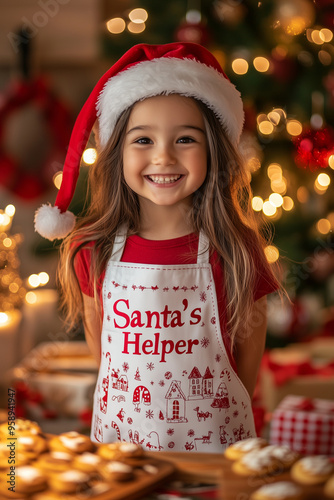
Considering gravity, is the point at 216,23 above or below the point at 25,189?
above

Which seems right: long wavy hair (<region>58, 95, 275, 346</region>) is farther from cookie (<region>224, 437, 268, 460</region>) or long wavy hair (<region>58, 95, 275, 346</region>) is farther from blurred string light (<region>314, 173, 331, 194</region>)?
blurred string light (<region>314, 173, 331, 194</region>)

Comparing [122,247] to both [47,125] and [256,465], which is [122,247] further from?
[47,125]

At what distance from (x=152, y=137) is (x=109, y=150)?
129 mm

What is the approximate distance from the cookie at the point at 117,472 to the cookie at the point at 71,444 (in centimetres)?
5

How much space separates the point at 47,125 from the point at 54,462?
2714mm

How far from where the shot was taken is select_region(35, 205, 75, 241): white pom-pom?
3.46 ft

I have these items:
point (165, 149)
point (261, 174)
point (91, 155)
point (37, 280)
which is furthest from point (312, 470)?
point (37, 280)

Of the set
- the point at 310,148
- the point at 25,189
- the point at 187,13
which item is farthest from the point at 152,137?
the point at 25,189

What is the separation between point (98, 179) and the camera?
114 cm

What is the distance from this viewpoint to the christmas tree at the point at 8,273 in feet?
7.43

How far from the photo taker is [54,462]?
2.37 ft

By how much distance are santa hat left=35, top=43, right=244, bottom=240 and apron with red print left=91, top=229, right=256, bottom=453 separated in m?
0.18

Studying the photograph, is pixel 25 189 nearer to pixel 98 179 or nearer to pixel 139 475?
pixel 98 179

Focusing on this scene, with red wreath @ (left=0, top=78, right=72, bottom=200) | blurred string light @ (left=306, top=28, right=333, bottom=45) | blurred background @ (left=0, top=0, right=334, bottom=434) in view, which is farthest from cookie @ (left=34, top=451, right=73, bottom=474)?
red wreath @ (left=0, top=78, right=72, bottom=200)
